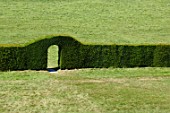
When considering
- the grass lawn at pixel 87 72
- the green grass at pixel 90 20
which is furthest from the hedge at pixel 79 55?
the green grass at pixel 90 20

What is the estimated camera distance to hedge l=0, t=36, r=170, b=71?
22562 mm

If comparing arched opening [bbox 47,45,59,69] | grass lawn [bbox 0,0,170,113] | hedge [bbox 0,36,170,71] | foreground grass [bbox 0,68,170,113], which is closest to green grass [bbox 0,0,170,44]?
grass lawn [bbox 0,0,170,113]

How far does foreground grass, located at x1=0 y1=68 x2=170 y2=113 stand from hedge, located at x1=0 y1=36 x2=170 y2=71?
65cm

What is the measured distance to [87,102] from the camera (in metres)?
17.1

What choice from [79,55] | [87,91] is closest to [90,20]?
[79,55]

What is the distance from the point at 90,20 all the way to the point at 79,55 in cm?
1682

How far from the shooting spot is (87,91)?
62.2 ft

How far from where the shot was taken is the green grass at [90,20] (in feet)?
116

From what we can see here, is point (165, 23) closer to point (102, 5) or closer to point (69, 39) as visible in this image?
point (102, 5)

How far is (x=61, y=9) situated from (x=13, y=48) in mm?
20518

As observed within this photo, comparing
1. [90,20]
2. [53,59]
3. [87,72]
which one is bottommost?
[53,59]

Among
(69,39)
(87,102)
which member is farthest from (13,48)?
(87,102)

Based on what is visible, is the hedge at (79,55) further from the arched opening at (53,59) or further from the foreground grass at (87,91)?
the arched opening at (53,59)

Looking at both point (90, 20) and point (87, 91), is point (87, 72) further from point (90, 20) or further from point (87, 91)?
point (90, 20)
